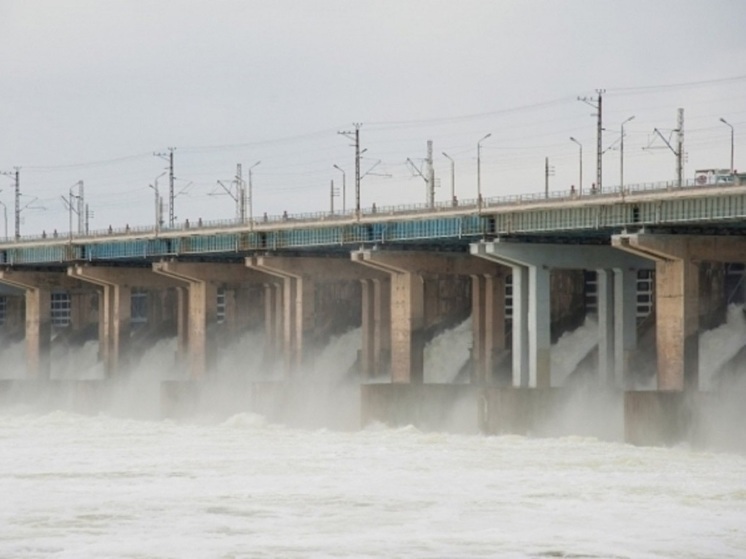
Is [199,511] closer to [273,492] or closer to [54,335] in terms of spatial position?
[273,492]

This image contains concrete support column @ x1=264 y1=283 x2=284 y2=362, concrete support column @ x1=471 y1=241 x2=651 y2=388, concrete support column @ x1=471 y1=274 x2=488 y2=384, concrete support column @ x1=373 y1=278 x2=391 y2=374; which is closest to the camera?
concrete support column @ x1=471 y1=241 x2=651 y2=388

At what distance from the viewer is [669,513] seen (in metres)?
48.4

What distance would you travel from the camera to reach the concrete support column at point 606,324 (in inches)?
3270

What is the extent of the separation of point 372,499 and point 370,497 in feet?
1.86

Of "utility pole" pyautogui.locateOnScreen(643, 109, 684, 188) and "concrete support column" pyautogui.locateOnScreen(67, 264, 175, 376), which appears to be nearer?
"utility pole" pyautogui.locateOnScreen(643, 109, 684, 188)

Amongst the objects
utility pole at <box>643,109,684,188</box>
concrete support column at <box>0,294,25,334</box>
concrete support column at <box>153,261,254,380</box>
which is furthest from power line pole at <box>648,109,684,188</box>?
concrete support column at <box>0,294,25,334</box>

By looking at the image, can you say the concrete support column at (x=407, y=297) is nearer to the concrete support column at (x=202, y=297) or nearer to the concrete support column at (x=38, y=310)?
the concrete support column at (x=202, y=297)

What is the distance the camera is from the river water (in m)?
42.9

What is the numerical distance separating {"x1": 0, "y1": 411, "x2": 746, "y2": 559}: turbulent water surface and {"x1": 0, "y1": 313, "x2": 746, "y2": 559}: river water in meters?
0.07

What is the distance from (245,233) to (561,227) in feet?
92.3

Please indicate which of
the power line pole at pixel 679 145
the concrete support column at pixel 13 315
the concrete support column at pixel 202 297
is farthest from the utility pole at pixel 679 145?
the concrete support column at pixel 13 315

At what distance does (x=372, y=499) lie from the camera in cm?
5312

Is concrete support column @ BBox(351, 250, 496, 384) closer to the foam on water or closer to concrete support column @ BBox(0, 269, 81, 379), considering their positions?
the foam on water

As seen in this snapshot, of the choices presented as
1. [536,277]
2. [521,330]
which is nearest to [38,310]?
[521,330]
